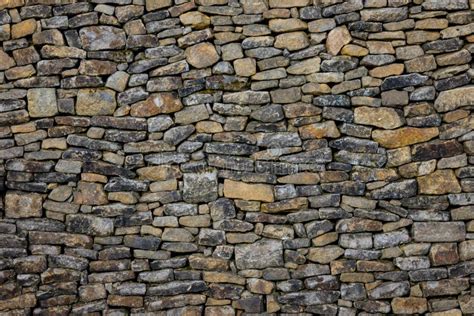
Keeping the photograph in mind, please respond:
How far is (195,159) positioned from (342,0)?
1.80m

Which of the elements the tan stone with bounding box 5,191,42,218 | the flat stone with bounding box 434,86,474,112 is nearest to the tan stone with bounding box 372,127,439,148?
the flat stone with bounding box 434,86,474,112

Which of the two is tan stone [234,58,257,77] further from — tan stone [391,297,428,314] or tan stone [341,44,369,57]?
tan stone [391,297,428,314]

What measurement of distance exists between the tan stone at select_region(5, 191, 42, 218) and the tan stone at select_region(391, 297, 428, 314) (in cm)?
309

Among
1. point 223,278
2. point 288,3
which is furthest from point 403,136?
point 223,278

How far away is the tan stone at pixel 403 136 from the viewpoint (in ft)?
17.4

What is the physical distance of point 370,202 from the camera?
537 cm

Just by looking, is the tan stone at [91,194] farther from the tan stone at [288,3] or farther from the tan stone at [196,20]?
the tan stone at [288,3]

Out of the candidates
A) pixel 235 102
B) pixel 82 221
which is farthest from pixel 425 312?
pixel 82 221

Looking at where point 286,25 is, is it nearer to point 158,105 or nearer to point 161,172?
point 158,105

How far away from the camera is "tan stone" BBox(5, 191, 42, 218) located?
5.60m

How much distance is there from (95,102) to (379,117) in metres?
2.39

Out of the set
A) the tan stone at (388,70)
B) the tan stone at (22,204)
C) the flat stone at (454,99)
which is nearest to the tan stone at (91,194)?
the tan stone at (22,204)

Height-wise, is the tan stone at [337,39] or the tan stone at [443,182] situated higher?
the tan stone at [337,39]

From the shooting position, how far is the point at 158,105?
219 inches
